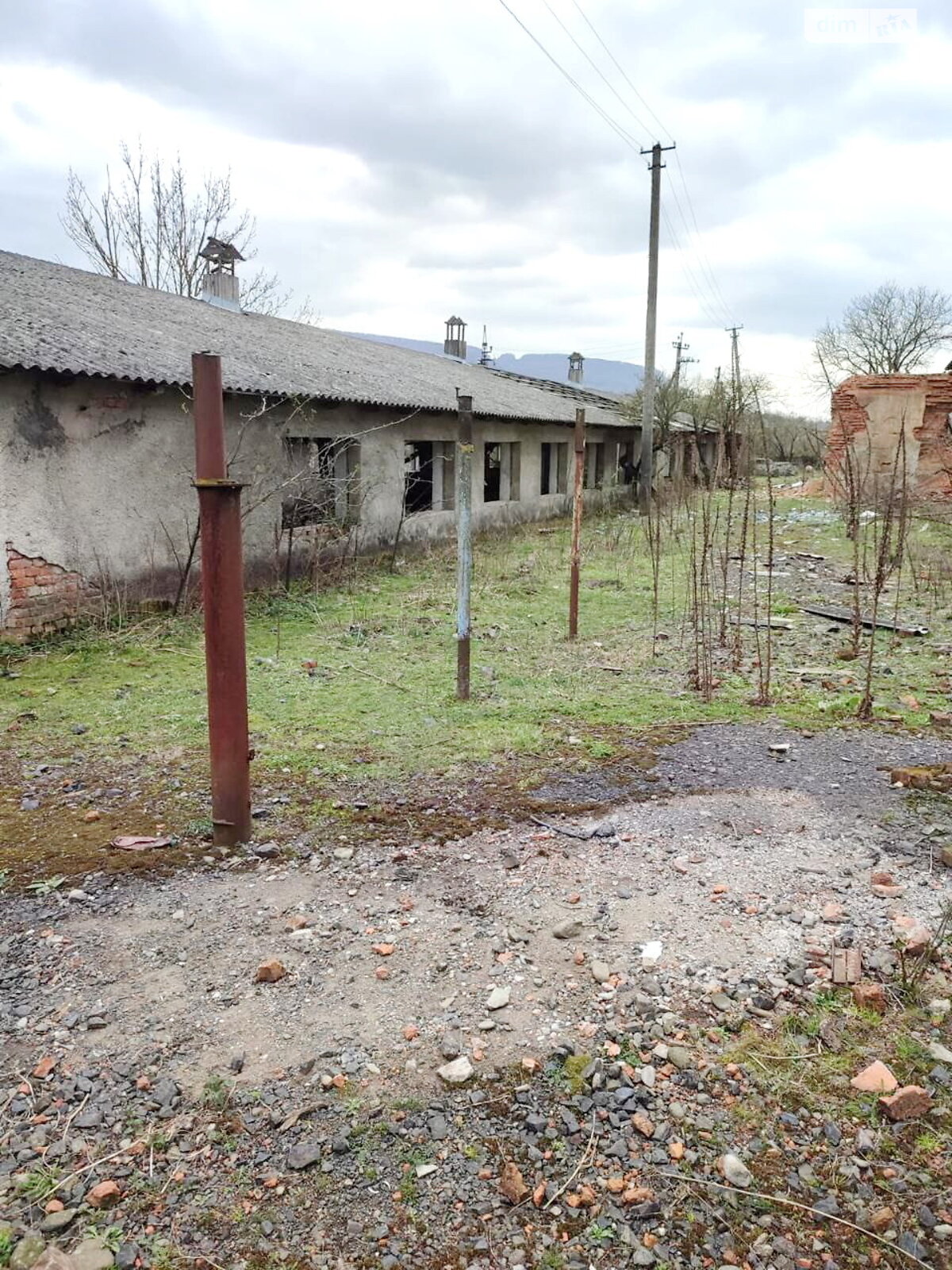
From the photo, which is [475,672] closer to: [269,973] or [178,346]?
[269,973]

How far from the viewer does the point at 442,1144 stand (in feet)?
6.66

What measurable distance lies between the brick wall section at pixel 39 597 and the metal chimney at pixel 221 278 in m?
9.60

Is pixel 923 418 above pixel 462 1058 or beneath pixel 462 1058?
above

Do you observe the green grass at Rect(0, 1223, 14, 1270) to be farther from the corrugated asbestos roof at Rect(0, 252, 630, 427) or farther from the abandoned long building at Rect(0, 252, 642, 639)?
the corrugated asbestos roof at Rect(0, 252, 630, 427)

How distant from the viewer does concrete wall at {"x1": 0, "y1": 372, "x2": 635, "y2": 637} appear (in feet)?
23.5

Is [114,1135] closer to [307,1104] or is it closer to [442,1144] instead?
[307,1104]

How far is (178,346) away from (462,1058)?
9.09 m

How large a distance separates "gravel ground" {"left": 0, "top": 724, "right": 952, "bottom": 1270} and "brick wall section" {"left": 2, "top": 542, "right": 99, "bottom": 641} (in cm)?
485

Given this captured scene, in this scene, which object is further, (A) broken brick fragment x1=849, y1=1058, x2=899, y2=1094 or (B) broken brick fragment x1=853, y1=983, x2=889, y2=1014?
(B) broken brick fragment x1=853, y1=983, x2=889, y2=1014

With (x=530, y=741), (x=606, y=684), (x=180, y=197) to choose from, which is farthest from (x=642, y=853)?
(x=180, y=197)

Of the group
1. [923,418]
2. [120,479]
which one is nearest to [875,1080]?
[120,479]

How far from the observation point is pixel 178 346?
948 centimetres

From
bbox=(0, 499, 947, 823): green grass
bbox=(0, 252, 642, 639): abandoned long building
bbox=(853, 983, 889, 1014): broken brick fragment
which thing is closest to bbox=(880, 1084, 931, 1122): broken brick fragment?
bbox=(853, 983, 889, 1014): broken brick fragment

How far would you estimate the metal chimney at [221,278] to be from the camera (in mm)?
15625
